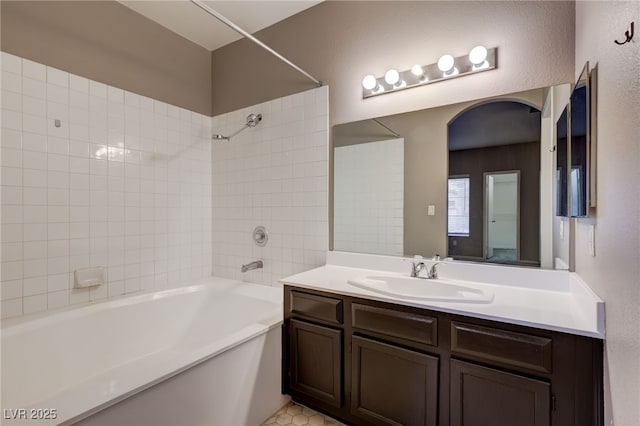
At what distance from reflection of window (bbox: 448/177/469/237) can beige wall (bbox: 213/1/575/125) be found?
0.49m

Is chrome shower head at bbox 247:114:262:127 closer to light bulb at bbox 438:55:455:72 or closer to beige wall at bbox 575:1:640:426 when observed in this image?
light bulb at bbox 438:55:455:72

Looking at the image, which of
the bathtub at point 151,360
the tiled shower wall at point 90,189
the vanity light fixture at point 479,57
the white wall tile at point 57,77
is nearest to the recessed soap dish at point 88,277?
the tiled shower wall at point 90,189

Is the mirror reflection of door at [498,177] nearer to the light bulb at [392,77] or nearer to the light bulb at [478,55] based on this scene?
the light bulb at [478,55]

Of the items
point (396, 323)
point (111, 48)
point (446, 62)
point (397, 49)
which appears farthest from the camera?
point (111, 48)

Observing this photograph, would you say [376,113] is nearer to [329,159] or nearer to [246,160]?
[329,159]

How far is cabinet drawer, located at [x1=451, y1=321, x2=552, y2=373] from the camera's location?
1.10m

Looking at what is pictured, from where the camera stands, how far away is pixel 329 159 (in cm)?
219

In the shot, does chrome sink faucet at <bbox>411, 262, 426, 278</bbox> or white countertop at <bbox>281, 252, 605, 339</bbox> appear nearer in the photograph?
white countertop at <bbox>281, 252, 605, 339</bbox>

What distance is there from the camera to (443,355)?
1.29m

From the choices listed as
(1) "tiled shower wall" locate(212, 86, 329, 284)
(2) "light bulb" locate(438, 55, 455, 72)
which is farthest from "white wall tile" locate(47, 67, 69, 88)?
(2) "light bulb" locate(438, 55, 455, 72)

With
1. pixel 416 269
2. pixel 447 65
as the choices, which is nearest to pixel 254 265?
pixel 416 269

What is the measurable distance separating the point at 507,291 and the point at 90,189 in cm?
265

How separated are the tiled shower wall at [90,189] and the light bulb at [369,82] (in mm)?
1669

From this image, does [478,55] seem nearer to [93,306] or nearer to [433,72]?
[433,72]
